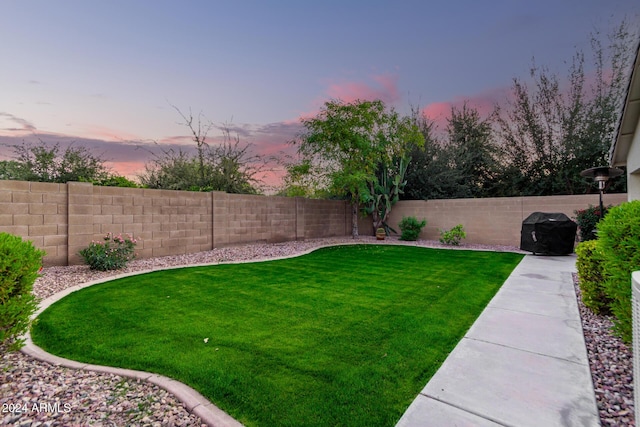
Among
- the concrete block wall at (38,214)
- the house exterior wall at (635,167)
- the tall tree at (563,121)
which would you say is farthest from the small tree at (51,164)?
the tall tree at (563,121)

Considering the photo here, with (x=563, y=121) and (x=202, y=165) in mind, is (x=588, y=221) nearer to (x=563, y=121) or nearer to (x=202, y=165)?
(x=563, y=121)

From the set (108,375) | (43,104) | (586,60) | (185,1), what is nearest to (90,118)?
(43,104)

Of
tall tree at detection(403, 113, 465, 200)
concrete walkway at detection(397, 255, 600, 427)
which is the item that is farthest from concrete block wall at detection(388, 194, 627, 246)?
concrete walkway at detection(397, 255, 600, 427)

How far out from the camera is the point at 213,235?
8.62 m

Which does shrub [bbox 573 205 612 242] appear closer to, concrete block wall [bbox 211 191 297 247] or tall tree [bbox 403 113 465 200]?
tall tree [bbox 403 113 465 200]

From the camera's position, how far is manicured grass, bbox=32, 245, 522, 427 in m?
1.97

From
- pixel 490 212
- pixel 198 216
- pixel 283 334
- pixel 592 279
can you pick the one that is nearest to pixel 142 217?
pixel 198 216

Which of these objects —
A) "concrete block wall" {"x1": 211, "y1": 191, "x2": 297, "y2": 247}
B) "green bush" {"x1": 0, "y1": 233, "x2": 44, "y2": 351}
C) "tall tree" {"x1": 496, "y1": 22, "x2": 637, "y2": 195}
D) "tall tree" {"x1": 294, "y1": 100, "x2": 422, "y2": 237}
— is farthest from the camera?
"tall tree" {"x1": 496, "y1": 22, "x2": 637, "y2": 195}

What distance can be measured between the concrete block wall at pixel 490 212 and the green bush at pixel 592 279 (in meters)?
7.20

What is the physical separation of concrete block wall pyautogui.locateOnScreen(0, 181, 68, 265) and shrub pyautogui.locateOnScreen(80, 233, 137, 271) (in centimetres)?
48

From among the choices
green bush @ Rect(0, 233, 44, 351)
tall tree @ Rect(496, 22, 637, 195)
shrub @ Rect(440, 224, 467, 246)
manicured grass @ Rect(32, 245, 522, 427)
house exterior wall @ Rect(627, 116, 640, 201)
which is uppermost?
tall tree @ Rect(496, 22, 637, 195)

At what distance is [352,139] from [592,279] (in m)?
8.25

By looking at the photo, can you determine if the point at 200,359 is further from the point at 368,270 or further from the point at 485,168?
the point at 485,168

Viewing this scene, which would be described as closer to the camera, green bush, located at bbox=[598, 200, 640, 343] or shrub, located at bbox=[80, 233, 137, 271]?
green bush, located at bbox=[598, 200, 640, 343]
